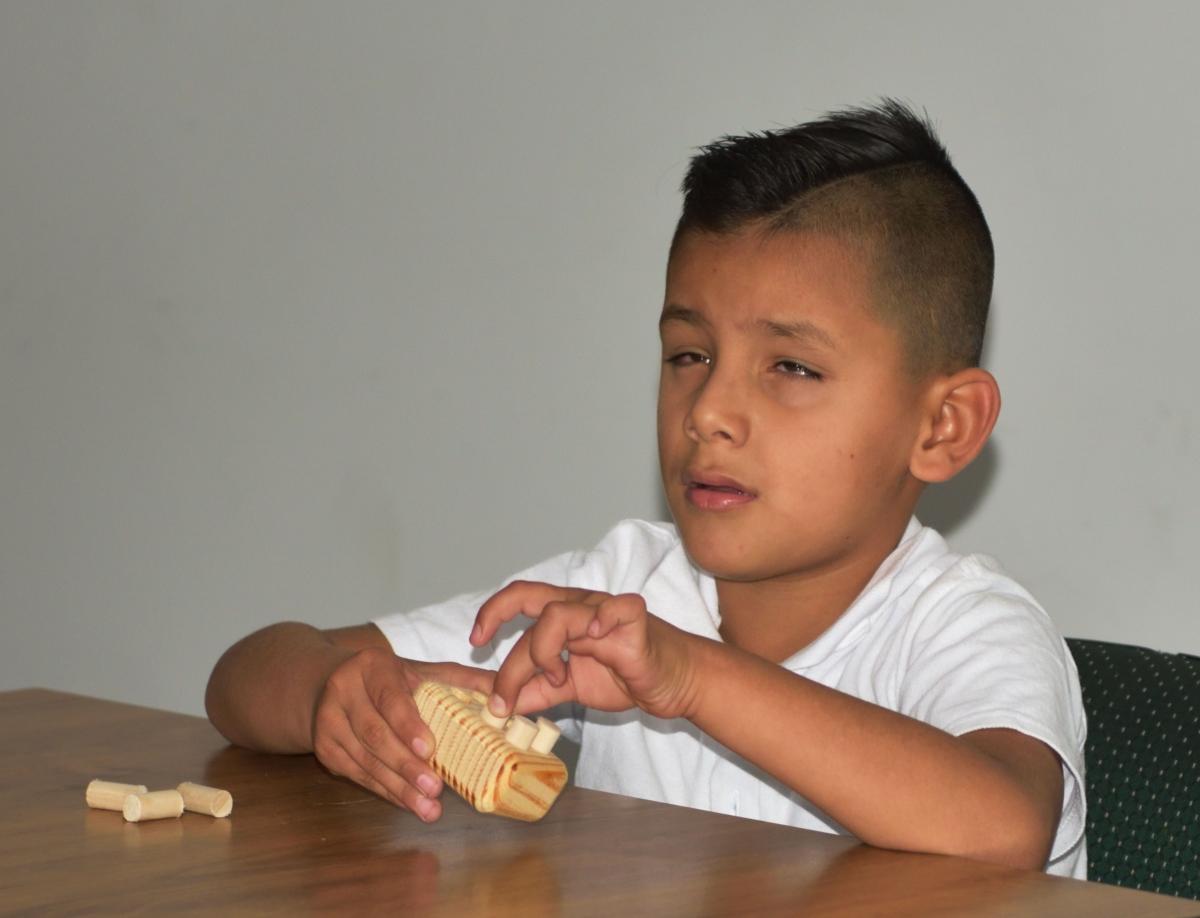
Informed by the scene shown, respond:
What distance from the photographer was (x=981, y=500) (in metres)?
1.76

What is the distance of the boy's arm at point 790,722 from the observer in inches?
37.2

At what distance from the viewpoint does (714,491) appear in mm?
1309

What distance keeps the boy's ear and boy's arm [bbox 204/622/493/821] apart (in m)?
0.48

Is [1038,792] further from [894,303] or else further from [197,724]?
[197,724]

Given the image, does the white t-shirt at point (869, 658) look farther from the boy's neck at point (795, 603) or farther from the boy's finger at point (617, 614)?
the boy's finger at point (617, 614)

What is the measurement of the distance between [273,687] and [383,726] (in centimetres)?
23

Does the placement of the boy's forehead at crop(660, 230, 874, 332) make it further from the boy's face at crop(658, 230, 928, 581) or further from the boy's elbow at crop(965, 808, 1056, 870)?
the boy's elbow at crop(965, 808, 1056, 870)

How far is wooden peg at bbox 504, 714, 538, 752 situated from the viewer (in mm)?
919

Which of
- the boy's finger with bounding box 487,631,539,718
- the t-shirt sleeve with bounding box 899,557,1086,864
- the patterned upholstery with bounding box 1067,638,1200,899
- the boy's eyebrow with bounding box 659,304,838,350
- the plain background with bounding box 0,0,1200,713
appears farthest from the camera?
the plain background with bounding box 0,0,1200,713

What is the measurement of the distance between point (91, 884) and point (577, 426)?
53.4 inches

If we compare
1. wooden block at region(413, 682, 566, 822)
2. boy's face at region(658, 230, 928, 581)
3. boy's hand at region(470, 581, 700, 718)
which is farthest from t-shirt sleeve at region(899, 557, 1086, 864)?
wooden block at region(413, 682, 566, 822)

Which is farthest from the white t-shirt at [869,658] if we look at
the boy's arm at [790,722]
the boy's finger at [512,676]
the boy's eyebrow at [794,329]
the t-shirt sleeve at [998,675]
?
the boy's finger at [512,676]

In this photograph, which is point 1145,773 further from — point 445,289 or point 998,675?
point 445,289

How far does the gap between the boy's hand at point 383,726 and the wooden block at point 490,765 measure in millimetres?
15
